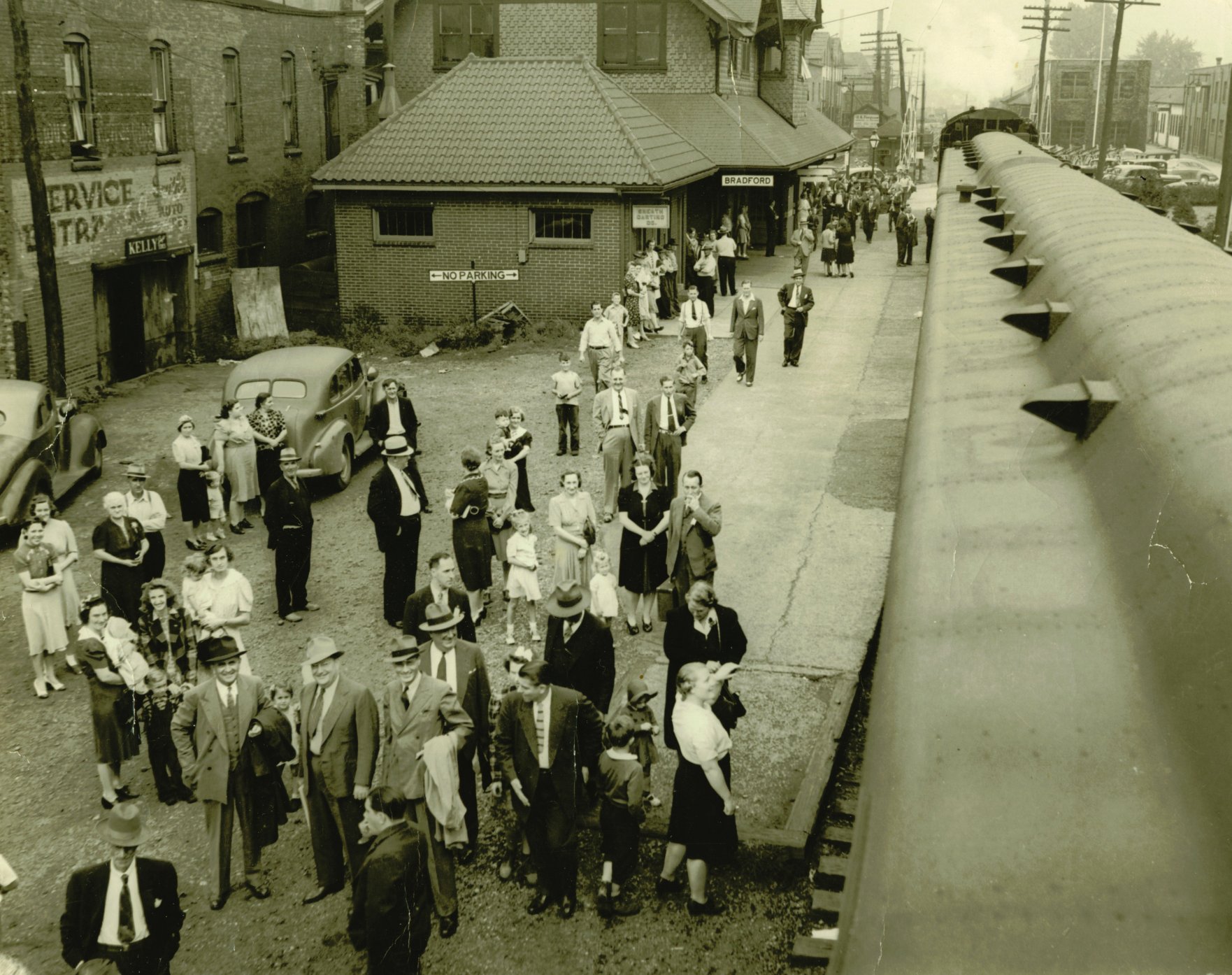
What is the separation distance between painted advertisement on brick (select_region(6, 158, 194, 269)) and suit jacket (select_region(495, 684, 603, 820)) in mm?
16260

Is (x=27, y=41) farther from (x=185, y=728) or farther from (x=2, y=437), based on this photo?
(x=185, y=728)

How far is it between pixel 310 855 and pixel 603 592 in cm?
324

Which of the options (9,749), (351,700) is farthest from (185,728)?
(9,749)

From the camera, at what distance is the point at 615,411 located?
13398 mm

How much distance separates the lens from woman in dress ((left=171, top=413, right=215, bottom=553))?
14039mm

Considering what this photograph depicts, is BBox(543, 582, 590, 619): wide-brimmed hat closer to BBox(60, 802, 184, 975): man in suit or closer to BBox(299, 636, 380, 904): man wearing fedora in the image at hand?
BBox(299, 636, 380, 904): man wearing fedora

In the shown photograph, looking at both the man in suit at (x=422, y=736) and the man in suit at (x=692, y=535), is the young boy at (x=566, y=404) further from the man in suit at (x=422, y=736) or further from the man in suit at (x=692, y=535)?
the man in suit at (x=422, y=736)

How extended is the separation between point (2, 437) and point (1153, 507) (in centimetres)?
1417

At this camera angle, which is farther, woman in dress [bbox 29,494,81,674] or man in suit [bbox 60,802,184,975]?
woman in dress [bbox 29,494,81,674]

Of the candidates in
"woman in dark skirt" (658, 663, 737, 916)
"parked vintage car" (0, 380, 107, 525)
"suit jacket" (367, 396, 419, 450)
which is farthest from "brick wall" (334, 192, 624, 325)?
"woman in dark skirt" (658, 663, 737, 916)

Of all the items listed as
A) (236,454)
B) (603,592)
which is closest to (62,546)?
(236,454)

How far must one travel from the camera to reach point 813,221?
43031 mm

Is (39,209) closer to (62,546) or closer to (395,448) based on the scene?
(62,546)

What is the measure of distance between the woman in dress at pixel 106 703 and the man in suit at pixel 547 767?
2.92 meters
